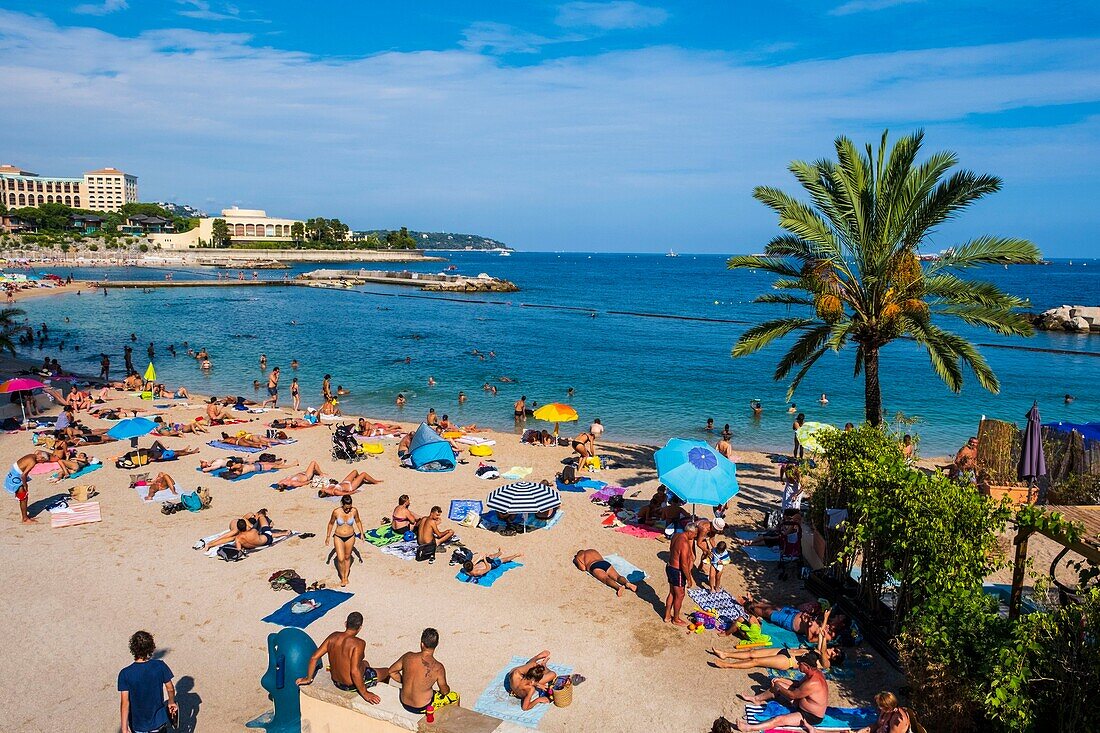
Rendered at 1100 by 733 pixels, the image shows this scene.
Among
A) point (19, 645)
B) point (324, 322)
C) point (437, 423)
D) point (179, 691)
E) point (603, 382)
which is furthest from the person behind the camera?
point (324, 322)

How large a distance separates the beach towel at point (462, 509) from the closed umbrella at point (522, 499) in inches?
35.6

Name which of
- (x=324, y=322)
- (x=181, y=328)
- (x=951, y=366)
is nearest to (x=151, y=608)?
(x=951, y=366)

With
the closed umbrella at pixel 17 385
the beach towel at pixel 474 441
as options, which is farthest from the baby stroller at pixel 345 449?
the closed umbrella at pixel 17 385

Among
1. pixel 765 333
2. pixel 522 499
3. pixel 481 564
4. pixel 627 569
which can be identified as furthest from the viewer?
pixel 765 333

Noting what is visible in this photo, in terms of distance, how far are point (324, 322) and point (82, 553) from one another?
4640 centimetres

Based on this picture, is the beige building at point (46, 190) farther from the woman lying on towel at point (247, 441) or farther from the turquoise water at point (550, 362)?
the woman lying on towel at point (247, 441)

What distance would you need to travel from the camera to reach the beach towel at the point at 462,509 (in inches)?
540

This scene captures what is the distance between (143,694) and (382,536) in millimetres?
6213

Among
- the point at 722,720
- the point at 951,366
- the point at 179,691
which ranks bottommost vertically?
the point at 179,691

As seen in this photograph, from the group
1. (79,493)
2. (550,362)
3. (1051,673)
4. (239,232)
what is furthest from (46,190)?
(1051,673)

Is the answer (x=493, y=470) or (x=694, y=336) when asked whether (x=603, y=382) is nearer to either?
(x=493, y=470)

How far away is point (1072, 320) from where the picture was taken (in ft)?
183

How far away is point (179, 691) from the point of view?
8.24m

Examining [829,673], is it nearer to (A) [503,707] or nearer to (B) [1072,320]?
(A) [503,707]
